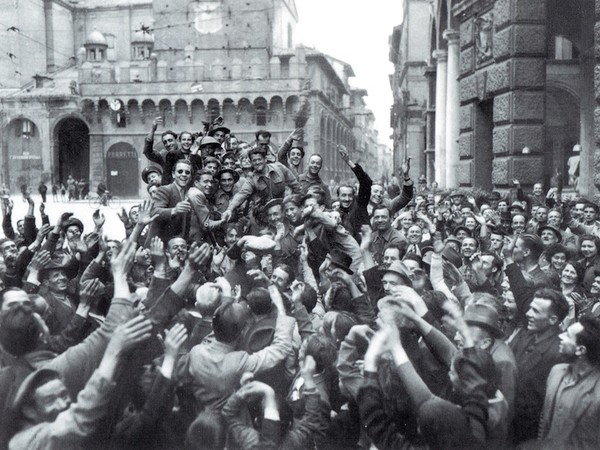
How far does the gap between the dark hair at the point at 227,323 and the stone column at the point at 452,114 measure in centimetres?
1341

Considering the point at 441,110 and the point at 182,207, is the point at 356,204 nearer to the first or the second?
the point at 182,207

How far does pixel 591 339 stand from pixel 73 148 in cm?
5187

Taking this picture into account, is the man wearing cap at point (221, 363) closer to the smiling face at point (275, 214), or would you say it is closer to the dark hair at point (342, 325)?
the dark hair at point (342, 325)

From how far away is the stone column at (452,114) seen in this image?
16.3m

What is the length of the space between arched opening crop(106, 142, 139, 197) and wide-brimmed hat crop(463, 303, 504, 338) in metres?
45.6

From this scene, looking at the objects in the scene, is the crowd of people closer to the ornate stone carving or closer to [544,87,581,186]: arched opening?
the ornate stone carving

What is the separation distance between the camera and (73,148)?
51.0m

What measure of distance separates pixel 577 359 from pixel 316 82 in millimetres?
52768

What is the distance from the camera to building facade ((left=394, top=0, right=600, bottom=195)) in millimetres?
11547

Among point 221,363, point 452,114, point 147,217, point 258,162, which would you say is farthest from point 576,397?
point 452,114

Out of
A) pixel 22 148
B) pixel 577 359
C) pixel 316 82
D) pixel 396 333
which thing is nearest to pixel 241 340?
pixel 396 333

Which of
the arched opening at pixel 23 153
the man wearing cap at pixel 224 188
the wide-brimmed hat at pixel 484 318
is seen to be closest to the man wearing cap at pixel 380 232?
the man wearing cap at pixel 224 188

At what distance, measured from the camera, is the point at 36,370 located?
2.80 m

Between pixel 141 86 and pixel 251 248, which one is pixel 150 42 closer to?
pixel 141 86
